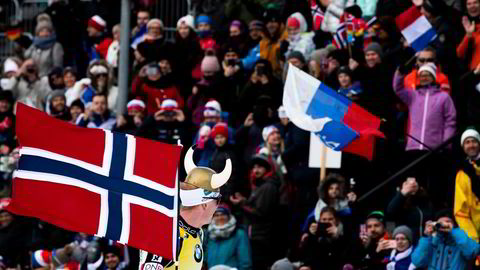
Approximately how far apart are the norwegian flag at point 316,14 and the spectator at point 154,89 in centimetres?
219

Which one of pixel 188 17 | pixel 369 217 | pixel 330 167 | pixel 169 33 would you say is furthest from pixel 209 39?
pixel 369 217

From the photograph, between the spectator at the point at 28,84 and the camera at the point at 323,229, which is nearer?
the camera at the point at 323,229

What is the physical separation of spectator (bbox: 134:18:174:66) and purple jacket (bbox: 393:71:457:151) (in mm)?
4829

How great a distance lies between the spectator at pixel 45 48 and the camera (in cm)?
2444

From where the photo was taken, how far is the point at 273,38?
841 inches

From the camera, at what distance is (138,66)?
2248 cm

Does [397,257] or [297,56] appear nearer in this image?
[397,257]

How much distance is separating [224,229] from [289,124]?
1.81 m

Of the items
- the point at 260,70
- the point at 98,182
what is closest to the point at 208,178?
the point at 98,182

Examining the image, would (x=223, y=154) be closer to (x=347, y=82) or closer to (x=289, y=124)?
(x=289, y=124)

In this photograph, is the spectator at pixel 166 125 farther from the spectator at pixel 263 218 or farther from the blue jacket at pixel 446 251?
the blue jacket at pixel 446 251

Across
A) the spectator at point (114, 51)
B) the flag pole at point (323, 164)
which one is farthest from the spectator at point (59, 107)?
the flag pole at point (323, 164)

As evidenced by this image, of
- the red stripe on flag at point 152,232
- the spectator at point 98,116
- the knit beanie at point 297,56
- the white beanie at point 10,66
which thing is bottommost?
the red stripe on flag at point 152,232

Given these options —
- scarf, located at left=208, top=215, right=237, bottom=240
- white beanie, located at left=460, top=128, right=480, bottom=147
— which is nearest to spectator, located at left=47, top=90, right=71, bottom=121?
scarf, located at left=208, top=215, right=237, bottom=240
